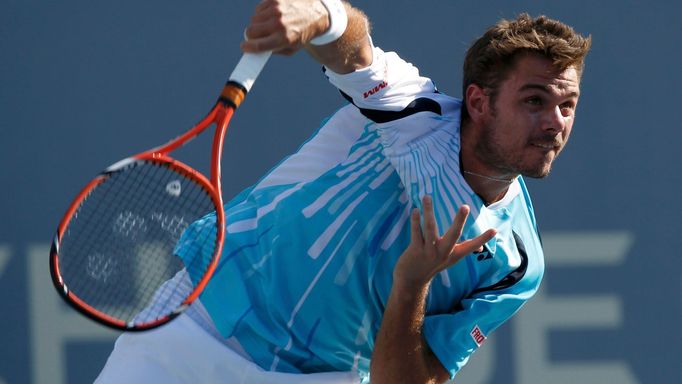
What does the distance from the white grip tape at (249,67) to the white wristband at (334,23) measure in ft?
0.49

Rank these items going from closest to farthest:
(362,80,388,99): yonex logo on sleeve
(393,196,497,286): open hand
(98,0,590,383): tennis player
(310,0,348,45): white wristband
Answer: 1. (310,0,348,45): white wristband
2. (393,196,497,286): open hand
3. (362,80,388,99): yonex logo on sleeve
4. (98,0,590,383): tennis player

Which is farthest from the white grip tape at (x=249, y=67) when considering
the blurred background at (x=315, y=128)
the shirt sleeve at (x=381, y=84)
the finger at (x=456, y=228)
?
the blurred background at (x=315, y=128)

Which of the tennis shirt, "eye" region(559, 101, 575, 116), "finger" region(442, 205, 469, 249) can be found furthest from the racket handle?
"eye" region(559, 101, 575, 116)

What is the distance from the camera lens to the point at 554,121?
8.94 feet

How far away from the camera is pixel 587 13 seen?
441 centimetres

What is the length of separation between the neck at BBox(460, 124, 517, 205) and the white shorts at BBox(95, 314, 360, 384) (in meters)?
0.64

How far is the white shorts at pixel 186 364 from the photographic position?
2.80 m

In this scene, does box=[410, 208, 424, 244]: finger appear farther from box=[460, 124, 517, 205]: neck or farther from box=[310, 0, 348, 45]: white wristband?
box=[310, 0, 348, 45]: white wristband

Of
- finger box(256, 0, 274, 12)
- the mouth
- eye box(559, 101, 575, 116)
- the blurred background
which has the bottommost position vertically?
the blurred background

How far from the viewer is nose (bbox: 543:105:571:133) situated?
2.72 metres

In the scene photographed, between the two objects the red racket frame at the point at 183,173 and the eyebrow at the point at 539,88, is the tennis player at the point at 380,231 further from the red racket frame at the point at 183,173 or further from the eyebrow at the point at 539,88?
the red racket frame at the point at 183,173

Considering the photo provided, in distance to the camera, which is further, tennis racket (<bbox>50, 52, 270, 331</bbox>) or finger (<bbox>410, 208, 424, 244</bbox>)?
tennis racket (<bbox>50, 52, 270, 331</bbox>)

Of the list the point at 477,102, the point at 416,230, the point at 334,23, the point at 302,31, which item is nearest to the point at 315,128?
the point at 477,102

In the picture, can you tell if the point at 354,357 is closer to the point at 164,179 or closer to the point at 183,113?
the point at 164,179
